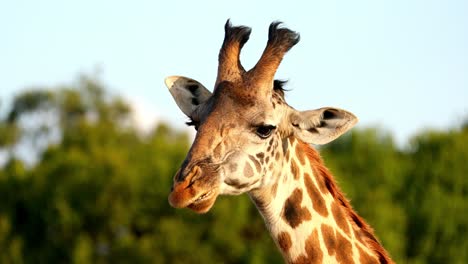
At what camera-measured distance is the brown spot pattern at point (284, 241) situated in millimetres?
7887

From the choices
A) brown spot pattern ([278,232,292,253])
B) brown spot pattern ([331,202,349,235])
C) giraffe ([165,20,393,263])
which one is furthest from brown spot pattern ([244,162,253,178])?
brown spot pattern ([331,202,349,235])

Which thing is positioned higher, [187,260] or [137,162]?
[137,162]

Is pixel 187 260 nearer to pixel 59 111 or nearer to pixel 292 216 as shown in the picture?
pixel 292 216

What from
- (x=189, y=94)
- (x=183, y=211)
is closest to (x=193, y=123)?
(x=189, y=94)

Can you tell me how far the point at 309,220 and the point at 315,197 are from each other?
→ 9.0 inches

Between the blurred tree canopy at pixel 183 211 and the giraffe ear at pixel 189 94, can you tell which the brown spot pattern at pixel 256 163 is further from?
the blurred tree canopy at pixel 183 211

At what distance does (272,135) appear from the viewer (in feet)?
26.2

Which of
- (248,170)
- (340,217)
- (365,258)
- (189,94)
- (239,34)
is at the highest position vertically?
(239,34)

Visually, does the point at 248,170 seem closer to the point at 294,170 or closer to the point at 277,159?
the point at 277,159

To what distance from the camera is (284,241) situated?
7.90 meters

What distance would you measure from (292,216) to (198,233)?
105 feet

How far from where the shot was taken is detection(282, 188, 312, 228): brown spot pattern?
7953 mm

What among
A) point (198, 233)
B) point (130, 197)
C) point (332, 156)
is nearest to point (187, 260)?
point (198, 233)

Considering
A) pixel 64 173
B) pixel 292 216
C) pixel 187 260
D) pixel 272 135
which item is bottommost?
pixel 187 260
